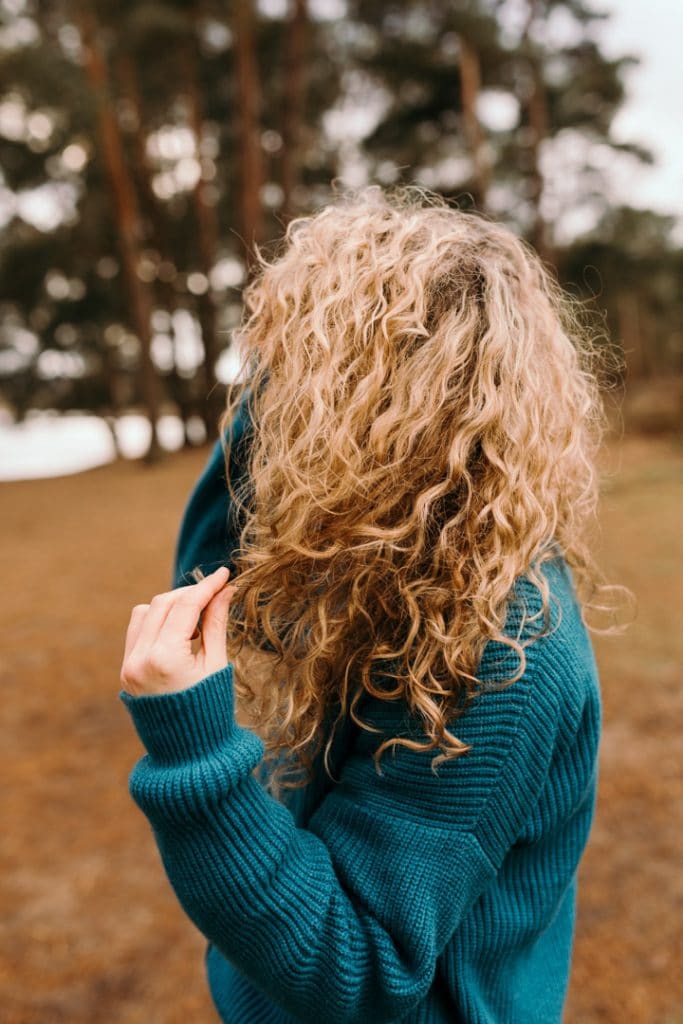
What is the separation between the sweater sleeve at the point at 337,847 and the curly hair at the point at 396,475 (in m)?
0.07

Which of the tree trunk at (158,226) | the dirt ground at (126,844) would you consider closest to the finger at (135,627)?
the dirt ground at (126,844)

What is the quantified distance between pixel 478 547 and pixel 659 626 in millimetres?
4878

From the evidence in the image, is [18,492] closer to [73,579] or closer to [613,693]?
[73,579]

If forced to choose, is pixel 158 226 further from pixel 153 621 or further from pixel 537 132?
pixel 153 621

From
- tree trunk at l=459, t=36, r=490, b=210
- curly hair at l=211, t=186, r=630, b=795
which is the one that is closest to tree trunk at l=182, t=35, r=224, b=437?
tree trunk at l=459, t=36, r=490, b=210

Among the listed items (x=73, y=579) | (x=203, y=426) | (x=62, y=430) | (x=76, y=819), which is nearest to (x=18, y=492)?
(x=203, y=426)

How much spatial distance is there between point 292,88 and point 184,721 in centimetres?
1213

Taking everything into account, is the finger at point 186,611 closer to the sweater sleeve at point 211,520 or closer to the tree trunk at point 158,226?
the sweater sleeve at point 211,520

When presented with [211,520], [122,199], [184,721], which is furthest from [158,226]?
[184,721]

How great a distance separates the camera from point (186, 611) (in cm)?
97

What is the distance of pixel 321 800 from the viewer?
1.27 metres

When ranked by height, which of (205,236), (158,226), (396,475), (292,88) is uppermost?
(292,88)

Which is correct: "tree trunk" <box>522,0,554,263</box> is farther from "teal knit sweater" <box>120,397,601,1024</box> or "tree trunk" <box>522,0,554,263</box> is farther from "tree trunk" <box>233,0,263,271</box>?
"teal knit sweater" <box>120,397,601,1024</box>

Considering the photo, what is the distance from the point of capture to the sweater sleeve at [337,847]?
915mm
